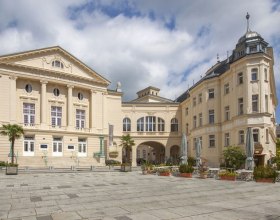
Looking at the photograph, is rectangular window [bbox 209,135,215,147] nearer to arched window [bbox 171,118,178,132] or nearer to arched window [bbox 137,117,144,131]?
arched window [bbox 171,118,178,132]

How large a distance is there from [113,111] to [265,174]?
1508 inches

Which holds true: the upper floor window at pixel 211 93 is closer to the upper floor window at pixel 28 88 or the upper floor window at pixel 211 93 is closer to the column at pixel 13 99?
the upper floor window at pixel 28 88

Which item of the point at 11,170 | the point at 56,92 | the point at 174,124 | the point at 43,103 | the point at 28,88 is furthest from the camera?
the point at 174,124

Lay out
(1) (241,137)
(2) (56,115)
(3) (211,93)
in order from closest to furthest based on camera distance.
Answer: (1) (241,137) → (3) (211,93) → (2) (56,115)

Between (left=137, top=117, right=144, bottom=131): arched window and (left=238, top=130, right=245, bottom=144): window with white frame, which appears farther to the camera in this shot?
(left=137, top=117, right=144, bottom=131): arched window

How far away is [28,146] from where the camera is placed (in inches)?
1871

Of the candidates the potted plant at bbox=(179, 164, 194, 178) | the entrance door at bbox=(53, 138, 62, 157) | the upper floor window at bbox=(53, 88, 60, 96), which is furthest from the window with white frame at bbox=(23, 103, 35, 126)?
the potted plant at bbox=(179, 164, 194, 178)

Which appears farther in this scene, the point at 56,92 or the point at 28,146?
the point at 56,92

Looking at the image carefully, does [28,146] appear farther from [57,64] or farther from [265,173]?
[265,173]

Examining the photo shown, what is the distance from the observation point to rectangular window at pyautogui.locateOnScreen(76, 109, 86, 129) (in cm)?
5431

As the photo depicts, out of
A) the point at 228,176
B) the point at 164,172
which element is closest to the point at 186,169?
the point at 164,172

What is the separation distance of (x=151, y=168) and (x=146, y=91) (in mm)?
51186

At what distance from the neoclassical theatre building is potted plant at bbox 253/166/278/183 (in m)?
11.4

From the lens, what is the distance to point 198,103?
46.2 metres
